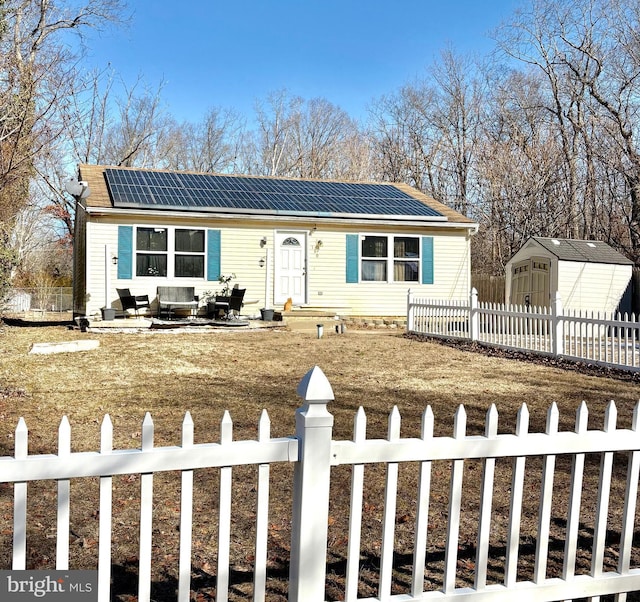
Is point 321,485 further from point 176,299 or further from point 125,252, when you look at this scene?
point 125,252

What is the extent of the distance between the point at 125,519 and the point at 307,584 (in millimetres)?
1636

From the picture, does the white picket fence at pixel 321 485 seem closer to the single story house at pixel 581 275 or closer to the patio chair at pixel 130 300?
the patio chair at pixel 130 300

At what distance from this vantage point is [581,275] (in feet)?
52.1

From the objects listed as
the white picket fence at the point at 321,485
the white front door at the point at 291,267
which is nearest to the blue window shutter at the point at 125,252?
the white front door at the point at 291,267

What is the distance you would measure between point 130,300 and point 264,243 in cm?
393

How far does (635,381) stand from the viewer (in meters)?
8.24

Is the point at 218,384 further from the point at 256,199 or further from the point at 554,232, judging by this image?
the point at 554,232

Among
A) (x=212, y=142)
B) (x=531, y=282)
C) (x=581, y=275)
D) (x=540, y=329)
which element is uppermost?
(x=212, y=142)

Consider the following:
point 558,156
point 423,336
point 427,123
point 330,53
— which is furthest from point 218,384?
point 330,53

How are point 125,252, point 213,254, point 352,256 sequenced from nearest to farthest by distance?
point 125,252 → point 213,254 → point 352,256

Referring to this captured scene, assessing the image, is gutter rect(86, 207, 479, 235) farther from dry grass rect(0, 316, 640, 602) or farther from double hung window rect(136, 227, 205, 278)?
dry grass rect(0, 316, 640, 602)

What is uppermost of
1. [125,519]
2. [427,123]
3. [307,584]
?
[427,123]

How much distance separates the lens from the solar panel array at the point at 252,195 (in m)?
15.5

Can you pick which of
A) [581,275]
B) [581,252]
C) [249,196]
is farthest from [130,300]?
[581,252]
